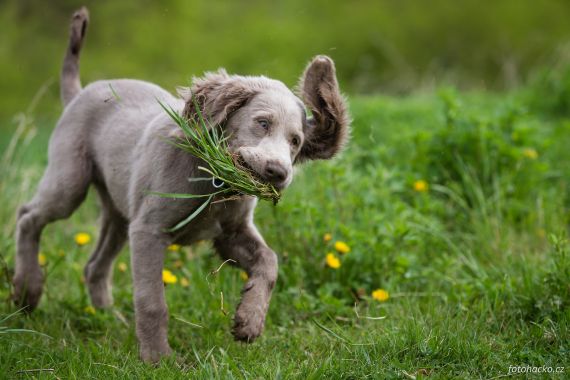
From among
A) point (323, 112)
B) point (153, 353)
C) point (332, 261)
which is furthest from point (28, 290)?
point (323, 112)

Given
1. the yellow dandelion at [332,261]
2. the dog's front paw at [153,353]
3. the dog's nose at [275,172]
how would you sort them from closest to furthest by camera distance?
the dog's nose at [275,172] < the dog's front paw at [153,353] < the yellow dandelion at [332,261]

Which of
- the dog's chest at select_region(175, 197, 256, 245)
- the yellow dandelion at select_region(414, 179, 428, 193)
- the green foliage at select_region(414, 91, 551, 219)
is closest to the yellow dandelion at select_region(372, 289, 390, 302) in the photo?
the dog's chest at select_region(175, 197, 256, 245)

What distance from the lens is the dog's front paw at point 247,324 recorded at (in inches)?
127

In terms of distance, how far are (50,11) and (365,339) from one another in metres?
12.9

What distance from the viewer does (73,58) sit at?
4.47 m

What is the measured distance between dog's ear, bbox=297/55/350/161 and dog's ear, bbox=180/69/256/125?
366 mm

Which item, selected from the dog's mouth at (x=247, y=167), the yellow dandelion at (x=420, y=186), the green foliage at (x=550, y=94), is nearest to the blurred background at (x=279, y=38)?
the green foliage at (x=550, y=94)

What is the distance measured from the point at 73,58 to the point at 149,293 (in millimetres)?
1865

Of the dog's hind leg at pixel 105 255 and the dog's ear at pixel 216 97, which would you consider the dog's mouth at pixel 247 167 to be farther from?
the dog's hind leg at pixel 105 255

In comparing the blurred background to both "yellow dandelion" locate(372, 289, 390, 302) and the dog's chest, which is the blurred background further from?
the dog's chest

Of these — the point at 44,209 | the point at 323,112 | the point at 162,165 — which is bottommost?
the point at 44,209

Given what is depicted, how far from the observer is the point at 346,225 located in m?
4.75

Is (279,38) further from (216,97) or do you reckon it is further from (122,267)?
(216,97)

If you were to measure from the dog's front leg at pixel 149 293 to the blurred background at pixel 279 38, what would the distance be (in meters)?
9.09
